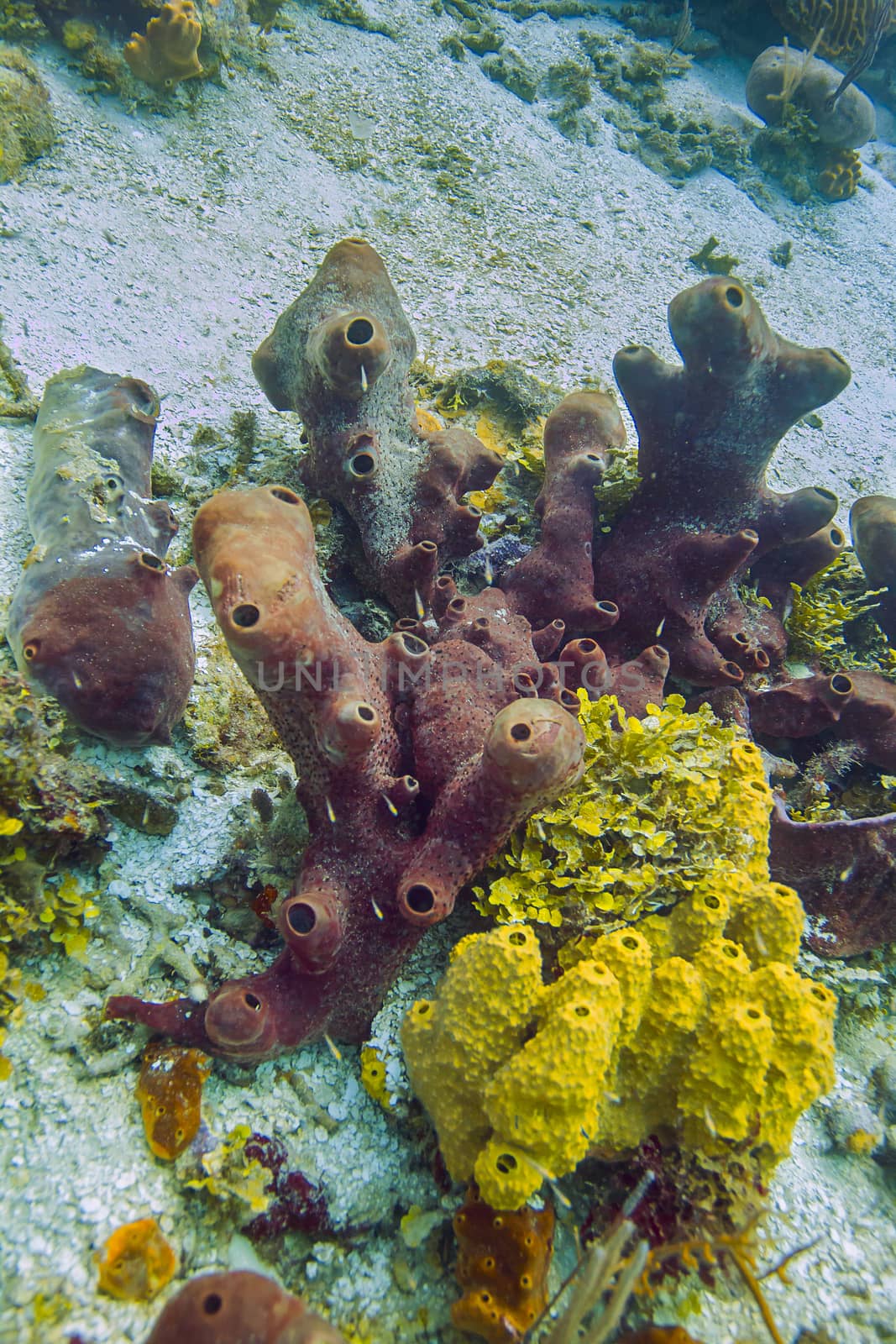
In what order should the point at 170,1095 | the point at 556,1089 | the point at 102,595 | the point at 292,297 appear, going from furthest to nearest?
the point at 292,297, the point at 102,595, the point at 170,1095, the point at 556,1089

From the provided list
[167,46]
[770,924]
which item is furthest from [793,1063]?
[167,46]

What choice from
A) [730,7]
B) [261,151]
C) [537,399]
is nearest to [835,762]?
[537,399]

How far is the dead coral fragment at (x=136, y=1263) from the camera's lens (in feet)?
5.08

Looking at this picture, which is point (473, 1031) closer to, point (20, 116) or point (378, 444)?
point (378, 444)

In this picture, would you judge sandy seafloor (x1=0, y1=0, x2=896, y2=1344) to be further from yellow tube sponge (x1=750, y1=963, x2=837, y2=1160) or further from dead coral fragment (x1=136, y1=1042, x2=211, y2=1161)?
yellow tube sponge (x1=750, y1=963, x2=837, y2=1160)

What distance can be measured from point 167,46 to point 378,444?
4.79 meters

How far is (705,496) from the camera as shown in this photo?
3.24 meters

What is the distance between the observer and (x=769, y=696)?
10.8 feet

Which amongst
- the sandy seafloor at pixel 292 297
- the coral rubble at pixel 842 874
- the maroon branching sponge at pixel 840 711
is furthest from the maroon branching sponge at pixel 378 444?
the coral rubble at pixel 842 874

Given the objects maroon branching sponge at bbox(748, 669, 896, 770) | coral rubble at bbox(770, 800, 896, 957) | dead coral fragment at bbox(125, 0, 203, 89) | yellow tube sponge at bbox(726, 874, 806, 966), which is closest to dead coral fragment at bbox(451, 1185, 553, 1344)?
yellow tube sponge at bbox(726, 874, 806, 966)

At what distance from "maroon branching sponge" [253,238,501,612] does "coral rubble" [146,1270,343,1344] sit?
2371mm

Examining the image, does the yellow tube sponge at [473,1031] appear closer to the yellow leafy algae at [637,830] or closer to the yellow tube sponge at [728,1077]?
the yellow leafy algae at [637,830]

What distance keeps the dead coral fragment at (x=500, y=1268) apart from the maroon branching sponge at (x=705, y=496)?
225 centimetres

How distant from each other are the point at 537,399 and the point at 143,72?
4385mm
